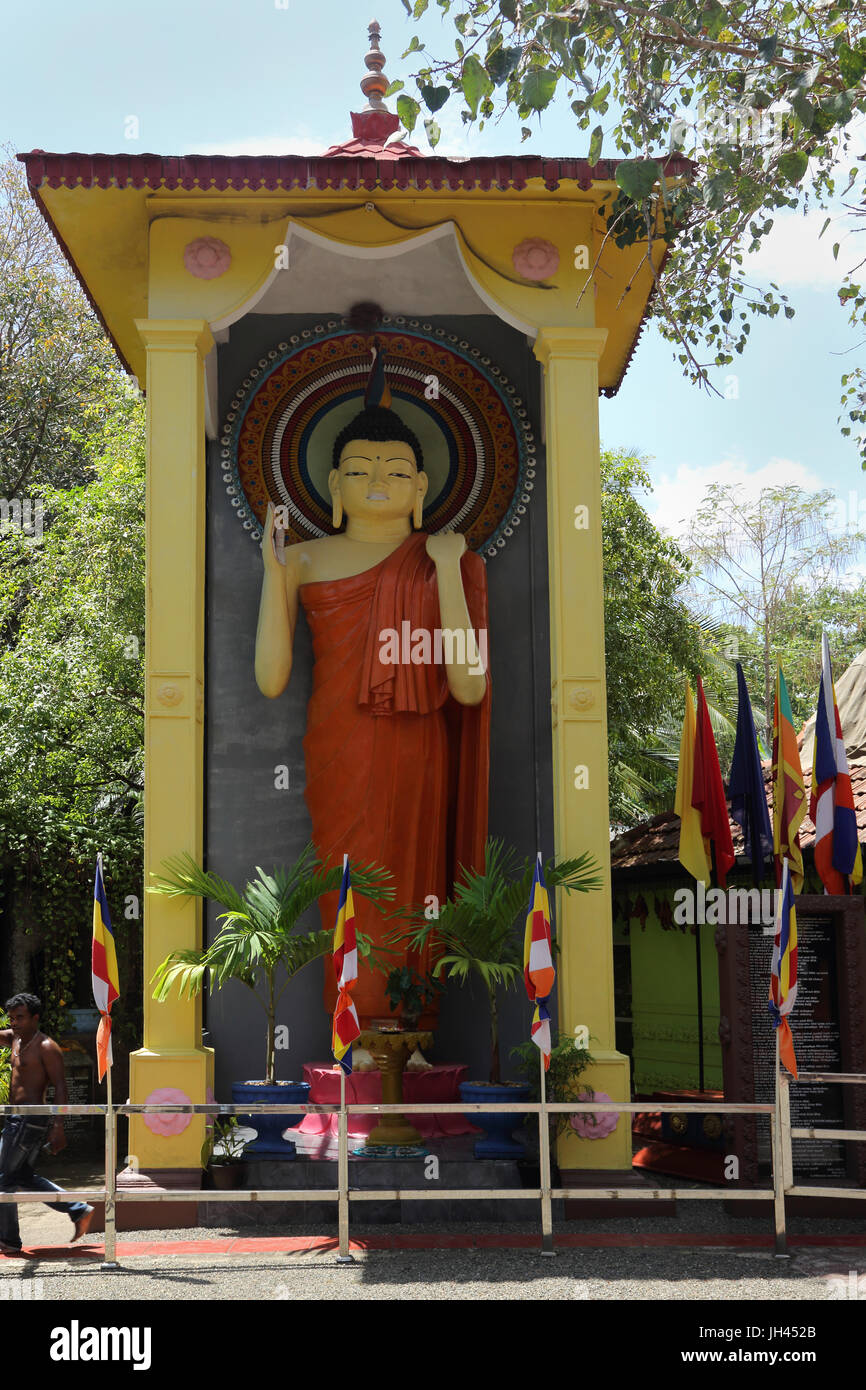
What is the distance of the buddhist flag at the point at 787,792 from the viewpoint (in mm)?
9828

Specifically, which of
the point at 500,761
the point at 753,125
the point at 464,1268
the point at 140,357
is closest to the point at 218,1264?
the point at 464,1268

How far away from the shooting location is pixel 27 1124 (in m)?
7.78

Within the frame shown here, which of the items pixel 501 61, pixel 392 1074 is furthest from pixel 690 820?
pixel 501 61

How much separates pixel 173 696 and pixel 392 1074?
2707 millimetres

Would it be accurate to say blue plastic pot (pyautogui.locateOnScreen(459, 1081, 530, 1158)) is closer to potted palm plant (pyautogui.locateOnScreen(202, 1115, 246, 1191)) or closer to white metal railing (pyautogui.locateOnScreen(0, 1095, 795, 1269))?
white metal railing (pyautogui.locateOnScreen(0, 1095, 795, 1269))

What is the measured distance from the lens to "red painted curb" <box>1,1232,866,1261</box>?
7.48 metres

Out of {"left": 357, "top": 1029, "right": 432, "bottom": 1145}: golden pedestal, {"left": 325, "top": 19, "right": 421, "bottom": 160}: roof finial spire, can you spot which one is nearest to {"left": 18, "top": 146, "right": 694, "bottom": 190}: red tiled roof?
{"left": 325, "top": 19, "right": 421, "bottom": 160}: roof finial spire

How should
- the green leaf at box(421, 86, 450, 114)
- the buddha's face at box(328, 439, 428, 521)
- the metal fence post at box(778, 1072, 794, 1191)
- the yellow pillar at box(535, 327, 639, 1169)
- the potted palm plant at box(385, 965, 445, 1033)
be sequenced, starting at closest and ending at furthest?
the metal fence post at box(778, 1072, 794, 1191) < the green leaf at box(421, 86, 450, 114) < the yellow pillar at box(535, 327, 639, 1169) < the potted palm plant at box(385, 965, 445, 1033) < the buddha's face at box(328, 439, 428, 521)

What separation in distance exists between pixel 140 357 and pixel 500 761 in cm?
454

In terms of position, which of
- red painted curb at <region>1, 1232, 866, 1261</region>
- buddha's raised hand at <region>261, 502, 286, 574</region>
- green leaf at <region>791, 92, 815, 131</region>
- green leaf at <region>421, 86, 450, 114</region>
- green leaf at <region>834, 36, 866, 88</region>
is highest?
green leaf at <region>421, 86, 450, 114</region>

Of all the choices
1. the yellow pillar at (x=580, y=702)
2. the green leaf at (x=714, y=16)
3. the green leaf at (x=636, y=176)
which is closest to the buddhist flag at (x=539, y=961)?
the yellow pillar at (x=580, y=702)

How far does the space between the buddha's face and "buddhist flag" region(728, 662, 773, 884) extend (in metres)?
2.83

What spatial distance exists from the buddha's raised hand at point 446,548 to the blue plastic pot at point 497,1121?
3.61 metres

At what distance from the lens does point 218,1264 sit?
711cm
